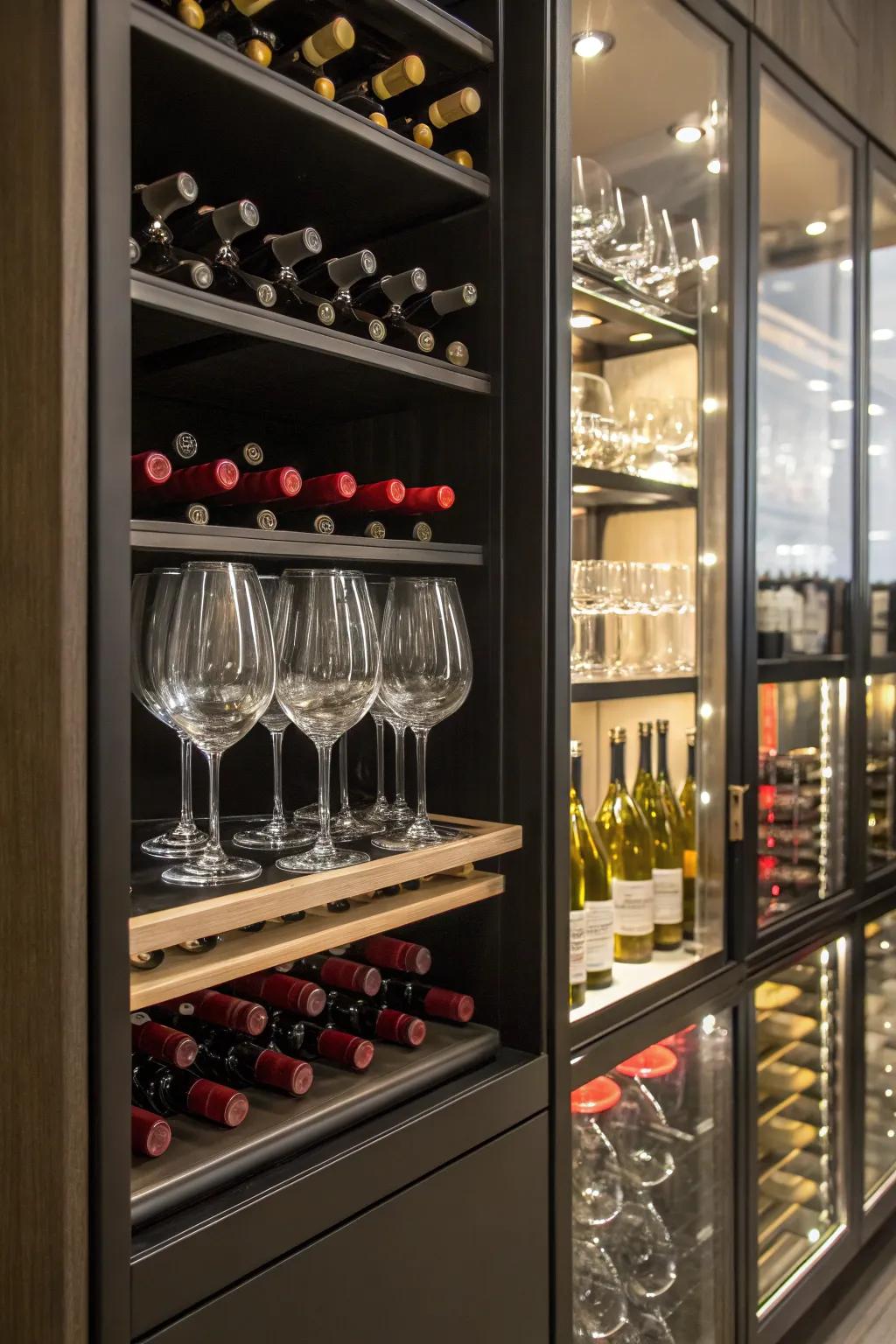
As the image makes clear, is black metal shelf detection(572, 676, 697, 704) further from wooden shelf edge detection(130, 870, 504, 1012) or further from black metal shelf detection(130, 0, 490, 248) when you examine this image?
black metal shelf detection(130, 0, 490, 248)

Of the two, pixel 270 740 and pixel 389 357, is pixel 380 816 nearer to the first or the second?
pixel 270 740

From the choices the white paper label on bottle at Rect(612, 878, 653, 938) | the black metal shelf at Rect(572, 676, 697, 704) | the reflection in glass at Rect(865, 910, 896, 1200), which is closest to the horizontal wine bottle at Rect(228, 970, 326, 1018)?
the black metal shelf at Rect(572, 676, 697, 704)

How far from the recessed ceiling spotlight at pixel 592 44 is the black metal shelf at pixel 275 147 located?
18.6 inches

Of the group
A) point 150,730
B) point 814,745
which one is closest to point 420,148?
point 150,730

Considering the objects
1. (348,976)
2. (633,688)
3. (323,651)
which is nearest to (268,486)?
(323,651)

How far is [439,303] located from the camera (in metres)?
1.19

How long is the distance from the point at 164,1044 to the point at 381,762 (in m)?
0.48

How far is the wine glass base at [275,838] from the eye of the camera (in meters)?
1.12

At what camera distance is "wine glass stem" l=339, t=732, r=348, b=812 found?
1307 mm

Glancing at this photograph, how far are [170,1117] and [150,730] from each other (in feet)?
1.52

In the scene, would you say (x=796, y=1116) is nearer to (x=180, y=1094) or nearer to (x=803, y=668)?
(x=803, y=668)

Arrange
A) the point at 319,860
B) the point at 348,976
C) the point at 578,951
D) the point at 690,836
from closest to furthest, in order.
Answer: the point at 319,860, the point at 348,976, the point at 578,951, the point at 690,836

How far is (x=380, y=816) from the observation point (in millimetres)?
1267

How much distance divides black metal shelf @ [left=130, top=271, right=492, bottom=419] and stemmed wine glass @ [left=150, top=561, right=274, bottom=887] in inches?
8.7
